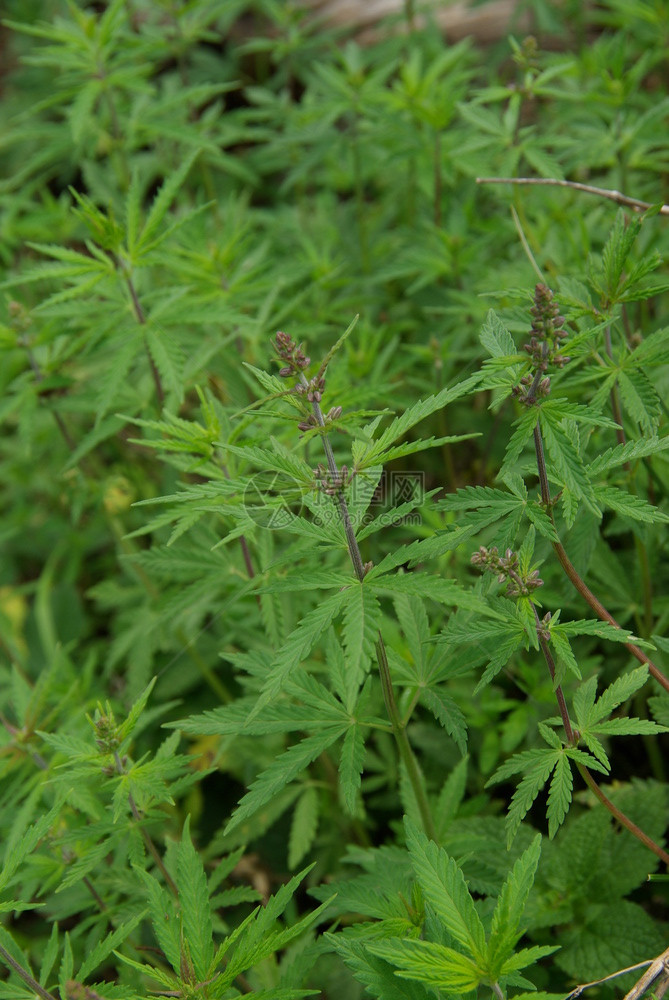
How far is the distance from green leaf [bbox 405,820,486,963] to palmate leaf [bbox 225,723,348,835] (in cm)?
25

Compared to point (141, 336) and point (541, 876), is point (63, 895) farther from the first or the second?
point (141, 336)

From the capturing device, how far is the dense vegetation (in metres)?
1.69

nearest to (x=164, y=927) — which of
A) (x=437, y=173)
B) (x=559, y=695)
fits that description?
(x=559, y=695)

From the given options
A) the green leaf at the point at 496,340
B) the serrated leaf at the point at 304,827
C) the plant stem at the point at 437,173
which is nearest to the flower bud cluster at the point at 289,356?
the green leaf at the point at 496,340

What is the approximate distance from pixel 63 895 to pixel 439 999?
1293mm

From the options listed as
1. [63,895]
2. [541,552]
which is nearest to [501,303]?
[541,552]

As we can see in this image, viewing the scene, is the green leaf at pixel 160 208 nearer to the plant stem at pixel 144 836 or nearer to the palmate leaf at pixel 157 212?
the palmate leaf at pixel 157 212

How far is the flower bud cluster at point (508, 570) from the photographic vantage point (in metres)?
1.71

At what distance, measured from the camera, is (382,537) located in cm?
314

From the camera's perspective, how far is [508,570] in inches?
67.7

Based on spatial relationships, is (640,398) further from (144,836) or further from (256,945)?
(144,836)

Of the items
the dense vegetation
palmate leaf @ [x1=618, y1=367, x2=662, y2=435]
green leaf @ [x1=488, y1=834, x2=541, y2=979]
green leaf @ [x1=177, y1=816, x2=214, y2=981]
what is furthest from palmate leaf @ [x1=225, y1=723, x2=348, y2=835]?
palmate leaf @ [x1=618, y1=367, x2=662, y2=435]

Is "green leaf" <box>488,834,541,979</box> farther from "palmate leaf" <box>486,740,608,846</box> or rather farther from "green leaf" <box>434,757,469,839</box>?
"green leaf" <box>434,757,469,839</box>

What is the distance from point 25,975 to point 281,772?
0.70 m
